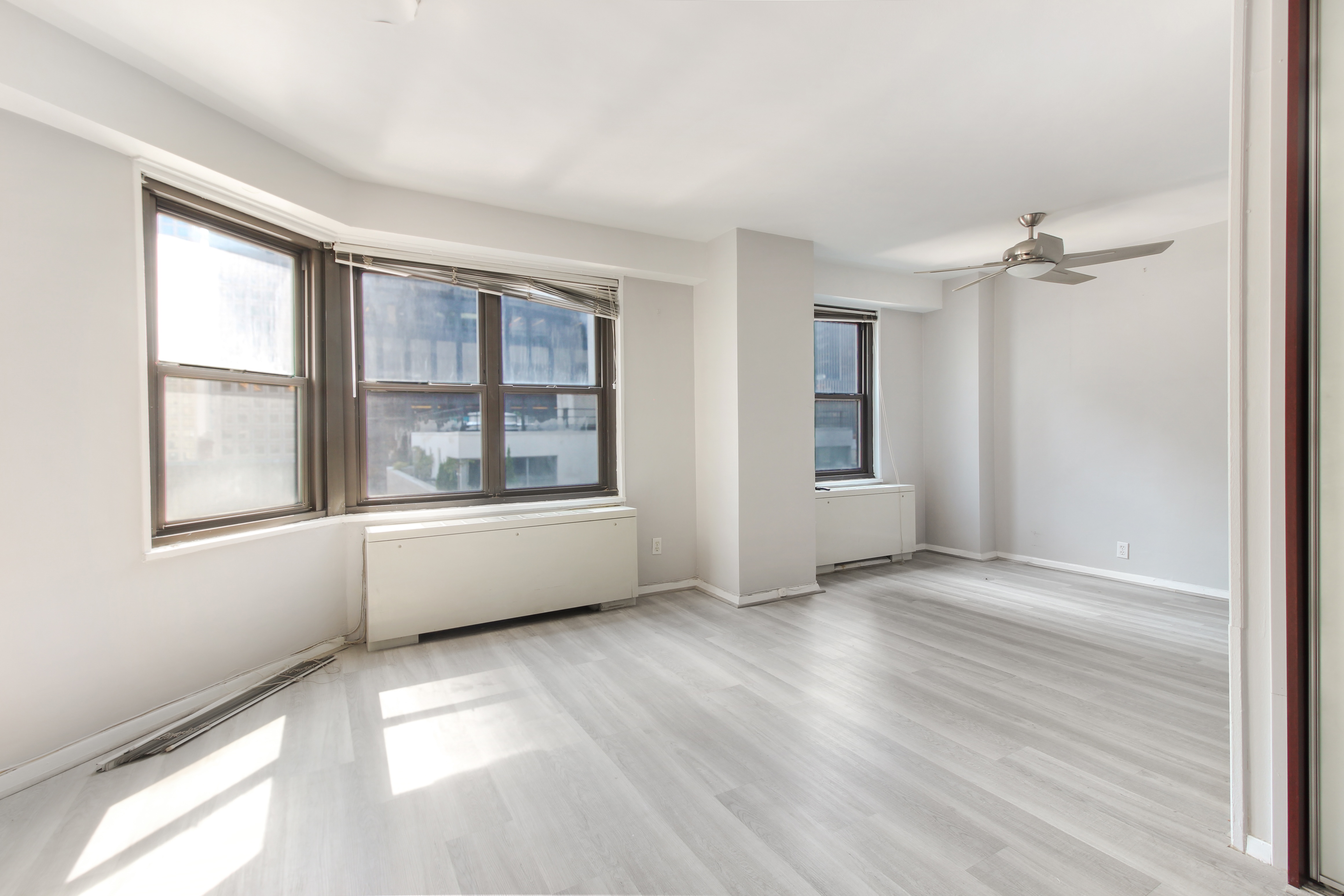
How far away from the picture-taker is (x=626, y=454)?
446cm

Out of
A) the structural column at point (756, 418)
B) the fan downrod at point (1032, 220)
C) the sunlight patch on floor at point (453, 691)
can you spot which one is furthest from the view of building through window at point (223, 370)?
the fan downrod at point (1032, 220)

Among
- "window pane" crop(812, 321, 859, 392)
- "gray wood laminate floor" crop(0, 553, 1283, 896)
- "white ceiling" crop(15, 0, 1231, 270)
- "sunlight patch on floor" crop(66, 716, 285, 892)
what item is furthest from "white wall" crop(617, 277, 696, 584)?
"sunlight patch on floor" crop(66, 716, 285, 892)

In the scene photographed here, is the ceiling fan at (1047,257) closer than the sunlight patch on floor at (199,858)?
No

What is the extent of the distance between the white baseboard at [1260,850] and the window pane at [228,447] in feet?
13.6

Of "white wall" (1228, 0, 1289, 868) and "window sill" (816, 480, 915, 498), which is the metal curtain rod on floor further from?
"window sill" (816, 480, 915, 498)

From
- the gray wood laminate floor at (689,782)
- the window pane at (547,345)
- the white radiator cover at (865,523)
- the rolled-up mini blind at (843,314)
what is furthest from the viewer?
the rolled-up mini blind at (843,314)

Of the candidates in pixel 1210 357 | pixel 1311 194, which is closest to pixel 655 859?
pixel 1311 194

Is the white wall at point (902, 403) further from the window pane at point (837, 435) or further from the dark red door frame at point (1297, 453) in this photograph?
the dark red door frame at point (1297, 453)

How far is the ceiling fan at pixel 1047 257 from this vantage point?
11.2ft

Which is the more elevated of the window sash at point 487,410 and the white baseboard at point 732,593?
the window sash at point 487,410

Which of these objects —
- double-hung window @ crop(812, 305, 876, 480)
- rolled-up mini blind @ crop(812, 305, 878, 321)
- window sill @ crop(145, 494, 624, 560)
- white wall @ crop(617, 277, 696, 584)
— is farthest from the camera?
double-hung window @ crop(812, 305, 876, 480)

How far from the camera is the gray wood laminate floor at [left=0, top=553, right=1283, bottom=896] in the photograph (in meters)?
1.68

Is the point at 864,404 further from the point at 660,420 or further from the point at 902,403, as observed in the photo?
the point at 660,420

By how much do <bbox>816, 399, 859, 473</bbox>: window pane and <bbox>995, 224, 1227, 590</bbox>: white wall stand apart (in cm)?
129
